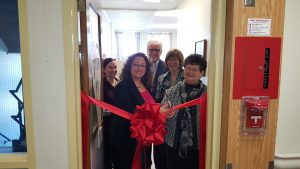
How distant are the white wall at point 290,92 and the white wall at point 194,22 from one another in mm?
1457

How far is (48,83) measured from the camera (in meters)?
1.07

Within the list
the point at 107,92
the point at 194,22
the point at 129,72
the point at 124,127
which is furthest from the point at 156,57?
the point at 124,127

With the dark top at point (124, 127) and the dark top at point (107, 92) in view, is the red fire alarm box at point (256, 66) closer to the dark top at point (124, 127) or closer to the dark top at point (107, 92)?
the dark top at point (124, 127)

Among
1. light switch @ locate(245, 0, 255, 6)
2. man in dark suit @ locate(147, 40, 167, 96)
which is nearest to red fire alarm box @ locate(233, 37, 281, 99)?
light switch @ locate(245, 0, 255, 6)

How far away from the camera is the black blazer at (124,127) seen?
2.04 meters

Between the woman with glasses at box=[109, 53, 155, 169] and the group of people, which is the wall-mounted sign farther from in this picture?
the woman with glasses at box=[109, 53, 155, 169]

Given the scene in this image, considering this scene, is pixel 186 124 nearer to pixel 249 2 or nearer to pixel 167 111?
pixel 167 111

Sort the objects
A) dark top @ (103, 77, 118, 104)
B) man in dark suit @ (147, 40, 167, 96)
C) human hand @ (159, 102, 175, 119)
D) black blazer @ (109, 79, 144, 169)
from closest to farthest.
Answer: human hand @ (159, 102, 175, 119)
black blazer @ (109, 79, 144, 169)
dark top @ (103, 77, 118, 104)
man in dark suit @ (147, 40, 167, 96)

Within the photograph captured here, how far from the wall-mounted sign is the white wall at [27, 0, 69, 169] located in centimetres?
85

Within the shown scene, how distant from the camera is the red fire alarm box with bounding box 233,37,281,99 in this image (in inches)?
40.9

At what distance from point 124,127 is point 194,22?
198 centimetres

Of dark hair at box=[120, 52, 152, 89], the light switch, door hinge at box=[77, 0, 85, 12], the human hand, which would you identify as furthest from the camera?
dark hair at box=[120, 52, 152, 89]

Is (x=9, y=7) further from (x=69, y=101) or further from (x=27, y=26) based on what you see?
(x=69, y=101)

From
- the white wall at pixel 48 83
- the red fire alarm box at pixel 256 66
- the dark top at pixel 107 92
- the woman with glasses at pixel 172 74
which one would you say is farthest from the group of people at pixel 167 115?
the white wall at pixel 48 83
